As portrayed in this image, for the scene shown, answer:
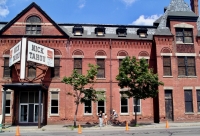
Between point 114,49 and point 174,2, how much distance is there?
10.5 meters

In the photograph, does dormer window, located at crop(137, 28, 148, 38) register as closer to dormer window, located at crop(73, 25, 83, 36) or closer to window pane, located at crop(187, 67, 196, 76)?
window pane, located at crop(187, 67, 196, 76)

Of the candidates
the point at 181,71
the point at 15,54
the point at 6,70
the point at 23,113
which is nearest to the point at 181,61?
the point at 181,71

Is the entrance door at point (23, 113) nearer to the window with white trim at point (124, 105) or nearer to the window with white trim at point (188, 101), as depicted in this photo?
the window with white trim at point (124, 105)

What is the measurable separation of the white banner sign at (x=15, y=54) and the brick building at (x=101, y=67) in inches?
50.3

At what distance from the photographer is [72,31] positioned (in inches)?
1154

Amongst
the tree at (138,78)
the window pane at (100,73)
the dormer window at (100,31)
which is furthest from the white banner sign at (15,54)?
the tree at (138,78)

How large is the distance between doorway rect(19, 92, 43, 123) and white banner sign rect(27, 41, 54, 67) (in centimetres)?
397

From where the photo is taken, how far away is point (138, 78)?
23.0 meters

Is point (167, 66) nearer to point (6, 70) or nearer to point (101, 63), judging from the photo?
point (101, 63)

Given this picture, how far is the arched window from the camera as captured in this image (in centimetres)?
2800

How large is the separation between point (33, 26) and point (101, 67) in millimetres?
9539

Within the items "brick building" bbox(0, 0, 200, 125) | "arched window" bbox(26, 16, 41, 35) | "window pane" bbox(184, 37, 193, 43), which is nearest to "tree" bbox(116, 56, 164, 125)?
"brick building" bbox(0, 0, 200, 125)

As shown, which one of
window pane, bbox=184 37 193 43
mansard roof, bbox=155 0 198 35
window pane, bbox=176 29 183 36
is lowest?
window pane, bbox=184 37 193 43

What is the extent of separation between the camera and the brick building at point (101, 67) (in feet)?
87.0
